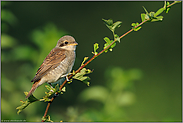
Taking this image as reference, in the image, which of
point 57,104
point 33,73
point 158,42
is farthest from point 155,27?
point 33,73

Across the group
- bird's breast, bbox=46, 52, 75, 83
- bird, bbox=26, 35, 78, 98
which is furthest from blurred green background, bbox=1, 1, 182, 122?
bird's breast, bbox=46, 52, 75, 83

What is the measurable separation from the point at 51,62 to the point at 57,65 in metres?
0.12

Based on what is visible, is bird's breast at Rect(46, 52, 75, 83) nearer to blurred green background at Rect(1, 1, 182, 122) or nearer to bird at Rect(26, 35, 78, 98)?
bird at Rect(26, 35, 78, 98)

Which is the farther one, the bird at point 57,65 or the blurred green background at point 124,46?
the blurred green background at point 124,46

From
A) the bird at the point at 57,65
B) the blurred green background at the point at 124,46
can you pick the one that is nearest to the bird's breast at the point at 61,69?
the bird at the point at 57,65

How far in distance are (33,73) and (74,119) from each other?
923mm

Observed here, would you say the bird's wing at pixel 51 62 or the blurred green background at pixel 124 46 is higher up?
the blurred green background at pixel 124 46

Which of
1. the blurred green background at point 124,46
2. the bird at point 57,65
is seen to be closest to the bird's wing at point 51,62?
the bird at point 57,65

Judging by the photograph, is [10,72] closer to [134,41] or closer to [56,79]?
[56,79]

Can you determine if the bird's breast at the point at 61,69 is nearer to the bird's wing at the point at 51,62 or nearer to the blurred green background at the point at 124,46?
the bird's wing at the point at 51,62

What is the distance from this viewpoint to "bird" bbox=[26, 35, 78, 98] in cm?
340

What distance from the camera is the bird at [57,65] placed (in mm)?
3400

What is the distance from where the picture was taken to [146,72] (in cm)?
1047

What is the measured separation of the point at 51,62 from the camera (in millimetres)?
3658
